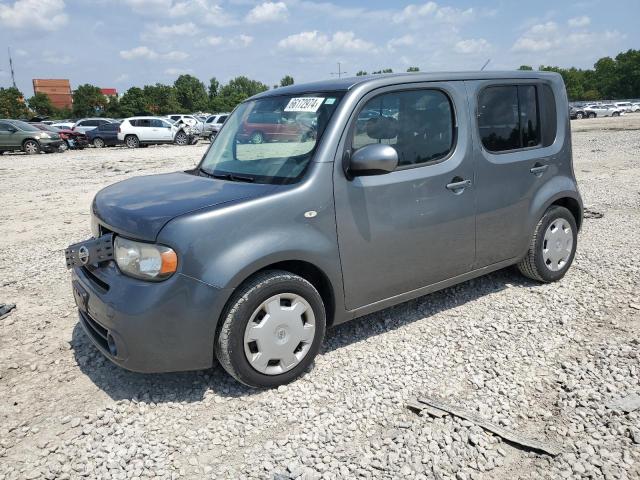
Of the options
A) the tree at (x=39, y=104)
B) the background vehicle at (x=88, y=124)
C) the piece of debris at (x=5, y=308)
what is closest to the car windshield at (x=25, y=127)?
the background vehicle at (x=88, y=124)

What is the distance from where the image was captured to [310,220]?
3.12 meters

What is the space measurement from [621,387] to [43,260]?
6142 mm

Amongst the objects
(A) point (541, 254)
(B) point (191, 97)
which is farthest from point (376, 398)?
(B) point (191, 97)

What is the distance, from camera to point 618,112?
2132 inches

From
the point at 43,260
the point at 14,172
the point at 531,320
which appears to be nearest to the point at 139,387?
the point at 531,320

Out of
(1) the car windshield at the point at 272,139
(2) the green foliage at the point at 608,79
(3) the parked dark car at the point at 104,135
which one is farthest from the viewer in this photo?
A: (2) the green foliage at the point at 608,79

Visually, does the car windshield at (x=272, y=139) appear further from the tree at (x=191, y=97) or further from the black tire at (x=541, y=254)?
the tree at (x=191, y=97)

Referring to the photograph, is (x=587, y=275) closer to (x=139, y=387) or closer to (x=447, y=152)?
(x=447, y=152)

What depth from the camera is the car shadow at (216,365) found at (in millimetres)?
3191

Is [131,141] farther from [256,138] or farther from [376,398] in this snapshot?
[376,398]

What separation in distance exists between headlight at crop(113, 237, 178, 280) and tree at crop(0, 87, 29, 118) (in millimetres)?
76639

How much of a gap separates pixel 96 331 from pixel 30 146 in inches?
935

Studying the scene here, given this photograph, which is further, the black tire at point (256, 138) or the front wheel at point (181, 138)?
the front wheel at point (181, 138)

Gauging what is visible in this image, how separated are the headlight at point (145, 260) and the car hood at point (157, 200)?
63mm
